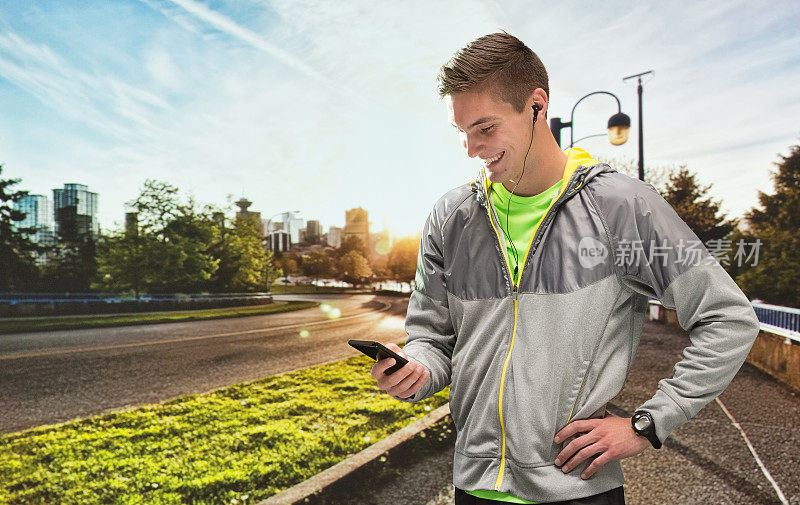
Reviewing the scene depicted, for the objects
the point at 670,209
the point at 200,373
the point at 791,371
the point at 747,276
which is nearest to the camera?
the point at 670,209

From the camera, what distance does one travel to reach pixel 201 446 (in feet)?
16.2

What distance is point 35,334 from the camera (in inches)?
680

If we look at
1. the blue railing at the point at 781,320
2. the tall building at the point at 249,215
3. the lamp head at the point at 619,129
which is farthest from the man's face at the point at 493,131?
the tall building at the point at 249,215

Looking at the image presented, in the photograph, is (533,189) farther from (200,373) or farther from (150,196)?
(150,196)

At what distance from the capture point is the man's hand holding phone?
1464mm

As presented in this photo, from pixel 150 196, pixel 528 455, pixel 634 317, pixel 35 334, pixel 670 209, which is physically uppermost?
pixel 150 196

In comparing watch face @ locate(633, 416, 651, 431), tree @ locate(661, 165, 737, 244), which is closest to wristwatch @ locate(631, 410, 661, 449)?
watch face @ locate(633, 416, 651, 431)

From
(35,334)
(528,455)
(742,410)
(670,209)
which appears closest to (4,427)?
(528,455)

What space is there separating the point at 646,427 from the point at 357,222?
247 feet

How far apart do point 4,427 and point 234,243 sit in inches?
1315

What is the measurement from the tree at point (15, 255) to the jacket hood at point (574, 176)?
38.2m

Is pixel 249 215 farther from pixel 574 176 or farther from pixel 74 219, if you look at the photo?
pixel 574 176

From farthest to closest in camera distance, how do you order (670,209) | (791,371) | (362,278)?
(362,278), (791,371), (670,209)

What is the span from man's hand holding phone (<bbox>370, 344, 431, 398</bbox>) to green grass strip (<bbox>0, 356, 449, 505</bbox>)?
2.74 meters
